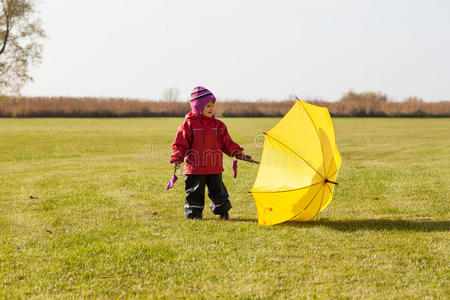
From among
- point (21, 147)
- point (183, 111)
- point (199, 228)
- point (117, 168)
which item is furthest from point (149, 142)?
point (183, 111)

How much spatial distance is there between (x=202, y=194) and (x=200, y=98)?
1440 mm

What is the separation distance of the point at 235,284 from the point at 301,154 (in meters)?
2.48

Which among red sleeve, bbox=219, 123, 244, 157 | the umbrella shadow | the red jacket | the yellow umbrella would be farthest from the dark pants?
the umbrella shadow

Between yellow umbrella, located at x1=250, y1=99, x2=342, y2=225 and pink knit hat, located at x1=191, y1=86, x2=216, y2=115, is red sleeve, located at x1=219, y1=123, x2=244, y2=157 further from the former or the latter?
yellow umbrella, located at x1=250, y1=99, x2=342, y2=225

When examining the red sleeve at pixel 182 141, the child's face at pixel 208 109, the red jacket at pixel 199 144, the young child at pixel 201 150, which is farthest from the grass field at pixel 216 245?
the child's face at pixel 208 109

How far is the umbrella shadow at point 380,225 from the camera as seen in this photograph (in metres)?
6.45

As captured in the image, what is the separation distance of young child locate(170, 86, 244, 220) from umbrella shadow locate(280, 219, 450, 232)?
4.09ft

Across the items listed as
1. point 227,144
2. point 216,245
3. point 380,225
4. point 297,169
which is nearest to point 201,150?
point 227,144

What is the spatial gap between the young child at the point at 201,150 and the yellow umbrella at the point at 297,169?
0.76 metres

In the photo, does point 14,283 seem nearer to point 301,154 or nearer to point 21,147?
point 301,154

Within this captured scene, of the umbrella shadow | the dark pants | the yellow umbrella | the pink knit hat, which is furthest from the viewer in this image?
the dark pants

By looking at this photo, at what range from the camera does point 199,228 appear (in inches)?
254

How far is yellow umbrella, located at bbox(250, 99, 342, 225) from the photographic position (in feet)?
20.7

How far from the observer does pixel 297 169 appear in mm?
6406
